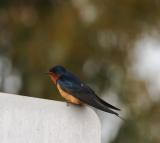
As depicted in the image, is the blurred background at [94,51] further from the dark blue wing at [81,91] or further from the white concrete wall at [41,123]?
the white concrete wall at [41,123]

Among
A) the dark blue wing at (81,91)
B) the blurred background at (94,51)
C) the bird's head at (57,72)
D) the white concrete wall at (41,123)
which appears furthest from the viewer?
the blurred background at (94,51)

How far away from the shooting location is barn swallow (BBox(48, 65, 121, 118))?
3222 millimetres

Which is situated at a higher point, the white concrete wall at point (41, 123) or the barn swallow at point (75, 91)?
the white concrete wall at point (41, 123)

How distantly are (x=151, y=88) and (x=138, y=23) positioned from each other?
2.51 ft

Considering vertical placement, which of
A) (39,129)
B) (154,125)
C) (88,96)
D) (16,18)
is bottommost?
(154,125)

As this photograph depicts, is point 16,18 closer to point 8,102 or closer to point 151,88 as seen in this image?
point 151,88

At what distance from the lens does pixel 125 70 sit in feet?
23.6

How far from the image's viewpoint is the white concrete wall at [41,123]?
7.13ft

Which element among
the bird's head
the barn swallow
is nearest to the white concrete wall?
the barn swallow

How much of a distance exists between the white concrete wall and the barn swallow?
740mm

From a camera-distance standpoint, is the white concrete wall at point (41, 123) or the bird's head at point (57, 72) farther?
the bird's head at point (57, 72)

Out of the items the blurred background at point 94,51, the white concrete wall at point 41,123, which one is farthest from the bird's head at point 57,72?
the blurred background at point 94,51

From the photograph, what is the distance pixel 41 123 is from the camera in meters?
2.24

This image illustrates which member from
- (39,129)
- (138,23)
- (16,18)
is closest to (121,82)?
(138,23)
